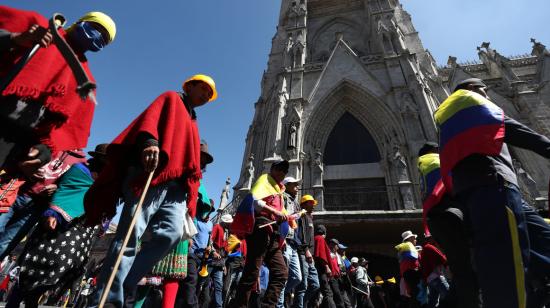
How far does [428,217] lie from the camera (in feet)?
9.50

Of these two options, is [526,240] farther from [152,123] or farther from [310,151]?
[310,151]

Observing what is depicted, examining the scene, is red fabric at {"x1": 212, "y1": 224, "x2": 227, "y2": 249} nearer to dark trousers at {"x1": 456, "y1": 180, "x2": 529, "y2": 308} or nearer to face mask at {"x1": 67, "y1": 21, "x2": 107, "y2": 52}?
face mask at {"x1": 67, "y1": 21, "x2": 107, "y2": 52}

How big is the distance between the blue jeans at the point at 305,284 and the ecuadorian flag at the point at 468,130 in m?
3.12

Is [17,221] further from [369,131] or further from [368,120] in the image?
[368,120]

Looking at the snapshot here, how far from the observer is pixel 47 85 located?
165 centimetres

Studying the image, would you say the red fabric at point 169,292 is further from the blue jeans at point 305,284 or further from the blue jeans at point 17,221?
the blue jeans at point 305,284

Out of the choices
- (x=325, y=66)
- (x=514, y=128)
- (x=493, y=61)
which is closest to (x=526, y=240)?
(x=514, y=128)

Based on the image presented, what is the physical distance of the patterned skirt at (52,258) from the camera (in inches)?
96.4

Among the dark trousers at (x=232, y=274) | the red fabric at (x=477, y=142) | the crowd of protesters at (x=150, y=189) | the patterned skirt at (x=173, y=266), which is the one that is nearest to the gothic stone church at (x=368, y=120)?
the dark trousers at (x=232, y=274)

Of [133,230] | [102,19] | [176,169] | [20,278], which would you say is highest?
[102,19]

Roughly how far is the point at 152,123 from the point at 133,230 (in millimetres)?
718

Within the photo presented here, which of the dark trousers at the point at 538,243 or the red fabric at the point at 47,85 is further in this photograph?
the dark trousers at the point at 538,243

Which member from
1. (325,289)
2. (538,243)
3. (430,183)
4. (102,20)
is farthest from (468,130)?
(325,289)

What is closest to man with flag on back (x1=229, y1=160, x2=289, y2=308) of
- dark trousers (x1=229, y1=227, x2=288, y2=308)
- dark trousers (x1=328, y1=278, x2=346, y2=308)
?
dark trousers (x1=229, y1=227, x2=288, y2=308)
